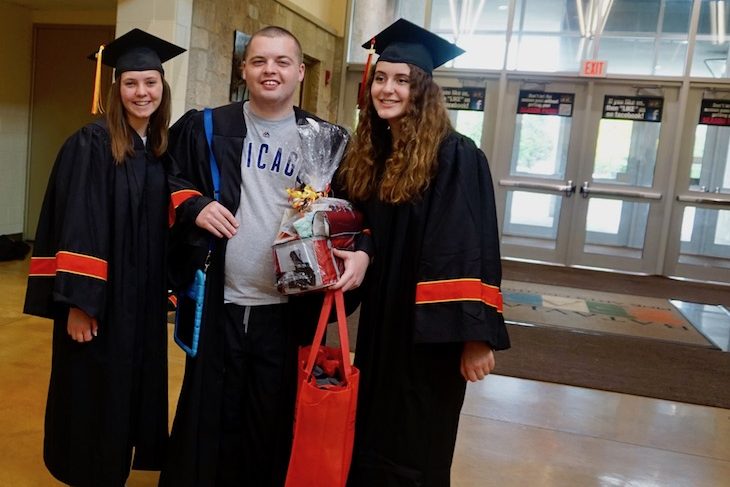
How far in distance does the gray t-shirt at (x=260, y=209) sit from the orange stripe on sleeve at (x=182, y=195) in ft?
0.48

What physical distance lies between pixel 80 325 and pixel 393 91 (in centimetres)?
120

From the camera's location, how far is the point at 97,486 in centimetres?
208

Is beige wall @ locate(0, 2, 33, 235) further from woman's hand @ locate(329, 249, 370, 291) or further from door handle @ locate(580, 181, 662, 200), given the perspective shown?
door handle @ locate(580, 181, 662, 200)

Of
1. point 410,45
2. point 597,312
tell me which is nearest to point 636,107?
point 597,312

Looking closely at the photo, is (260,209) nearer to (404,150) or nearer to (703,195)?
(404,150)

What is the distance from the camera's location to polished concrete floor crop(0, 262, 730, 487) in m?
2.71

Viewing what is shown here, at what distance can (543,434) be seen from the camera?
3.18 m

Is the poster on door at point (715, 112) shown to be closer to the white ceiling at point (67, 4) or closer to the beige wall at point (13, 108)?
the white ceiling at point (67, 4)

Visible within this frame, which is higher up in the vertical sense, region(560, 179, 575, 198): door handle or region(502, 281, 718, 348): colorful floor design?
region(560, 179, 575, 198): door handle

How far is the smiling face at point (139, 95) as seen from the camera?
203 centimetres

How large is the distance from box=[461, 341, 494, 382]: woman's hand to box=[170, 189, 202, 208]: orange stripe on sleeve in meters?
0.92

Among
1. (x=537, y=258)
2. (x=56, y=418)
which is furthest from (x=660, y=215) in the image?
(x=56, y=418)

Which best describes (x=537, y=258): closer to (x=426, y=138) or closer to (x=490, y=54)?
(x=490, y=54)

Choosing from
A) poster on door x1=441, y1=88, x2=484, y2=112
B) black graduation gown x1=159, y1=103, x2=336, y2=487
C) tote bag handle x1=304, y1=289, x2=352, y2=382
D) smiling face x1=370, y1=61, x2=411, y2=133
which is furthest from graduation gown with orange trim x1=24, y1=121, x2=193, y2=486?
poster on door x1=441, y1=88, x2=484, y2=112
